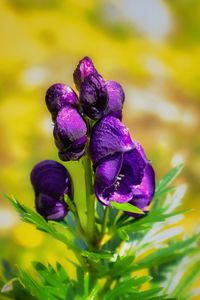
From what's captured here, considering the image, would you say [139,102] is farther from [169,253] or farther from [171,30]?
[169,253]

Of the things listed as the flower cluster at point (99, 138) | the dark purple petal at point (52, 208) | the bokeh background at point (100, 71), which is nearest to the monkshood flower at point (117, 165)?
the flower cluster at point (99, 138)

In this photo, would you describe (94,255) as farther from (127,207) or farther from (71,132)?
(71,132)

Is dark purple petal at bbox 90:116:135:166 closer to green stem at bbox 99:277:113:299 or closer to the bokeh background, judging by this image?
green stem at bbox 99:277:113:299

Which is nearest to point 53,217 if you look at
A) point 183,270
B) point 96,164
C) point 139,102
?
point 96,164

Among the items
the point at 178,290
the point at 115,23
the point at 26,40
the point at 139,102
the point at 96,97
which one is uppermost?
the point at 115,23

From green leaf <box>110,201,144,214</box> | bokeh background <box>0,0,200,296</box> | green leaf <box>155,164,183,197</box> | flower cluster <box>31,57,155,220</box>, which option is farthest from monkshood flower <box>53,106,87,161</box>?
bokeh background <box>0,0,200,296</box>

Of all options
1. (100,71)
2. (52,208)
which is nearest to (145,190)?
(52,208)
